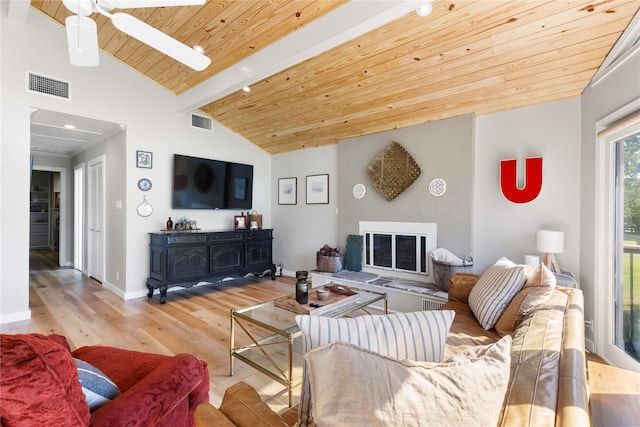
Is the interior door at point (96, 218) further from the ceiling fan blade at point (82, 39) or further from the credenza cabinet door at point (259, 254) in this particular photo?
the ceiling fan blade at point (82, 39)

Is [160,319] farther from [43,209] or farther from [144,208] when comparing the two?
[43,209]

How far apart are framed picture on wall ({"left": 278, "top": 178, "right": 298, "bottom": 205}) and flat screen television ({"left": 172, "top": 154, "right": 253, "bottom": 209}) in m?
0.56

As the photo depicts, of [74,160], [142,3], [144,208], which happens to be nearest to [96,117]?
[144,208]

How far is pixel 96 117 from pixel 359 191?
356 centimetres

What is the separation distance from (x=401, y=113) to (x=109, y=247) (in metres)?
4.56

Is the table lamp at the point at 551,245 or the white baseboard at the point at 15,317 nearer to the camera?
the table lamp at the point at 551,245

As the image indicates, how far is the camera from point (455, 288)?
264 centimetres

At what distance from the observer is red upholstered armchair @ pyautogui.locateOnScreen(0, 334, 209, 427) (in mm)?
683

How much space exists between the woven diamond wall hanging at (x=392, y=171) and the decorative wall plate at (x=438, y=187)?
0.74 feet

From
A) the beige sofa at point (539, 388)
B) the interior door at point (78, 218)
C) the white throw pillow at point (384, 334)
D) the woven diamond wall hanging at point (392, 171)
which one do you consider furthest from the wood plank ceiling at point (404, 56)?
the interior door at point (78, 218)

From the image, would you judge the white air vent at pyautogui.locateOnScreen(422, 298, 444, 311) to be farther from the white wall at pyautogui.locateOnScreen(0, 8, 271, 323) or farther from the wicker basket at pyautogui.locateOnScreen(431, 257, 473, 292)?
the white wall at pyautogui.locateOnScreen(0, 8, 271, 323)

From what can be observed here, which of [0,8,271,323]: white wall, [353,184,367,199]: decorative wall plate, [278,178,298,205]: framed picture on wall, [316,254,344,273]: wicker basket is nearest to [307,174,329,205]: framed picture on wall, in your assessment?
[278,178,298,205]: framed picture on wall

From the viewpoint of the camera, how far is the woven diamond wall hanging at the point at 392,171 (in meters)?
3.94

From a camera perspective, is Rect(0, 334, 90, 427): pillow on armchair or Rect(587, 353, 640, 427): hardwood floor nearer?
Rect(0, 334, 90, 427): pillow on armchair
